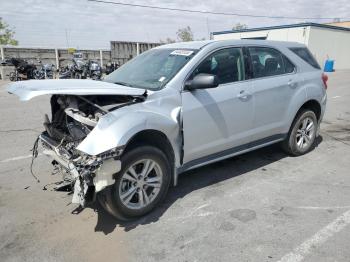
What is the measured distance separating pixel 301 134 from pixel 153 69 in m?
2.78

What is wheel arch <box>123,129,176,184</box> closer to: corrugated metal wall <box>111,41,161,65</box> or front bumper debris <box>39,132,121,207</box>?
front bumper debris <box>39,132,121,207</box>

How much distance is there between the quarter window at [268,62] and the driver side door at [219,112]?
0.24 m

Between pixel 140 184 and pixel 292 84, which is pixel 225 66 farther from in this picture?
pixel 140 184

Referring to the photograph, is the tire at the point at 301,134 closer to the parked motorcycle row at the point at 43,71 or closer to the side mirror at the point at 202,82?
the side mirror at the point at 202,82

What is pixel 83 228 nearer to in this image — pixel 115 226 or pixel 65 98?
pixel 115 226

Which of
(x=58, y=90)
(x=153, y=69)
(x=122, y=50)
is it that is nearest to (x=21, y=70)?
(x=122, y=50)

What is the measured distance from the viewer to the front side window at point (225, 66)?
410 cm


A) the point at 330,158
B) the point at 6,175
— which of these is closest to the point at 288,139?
the point at 330,158

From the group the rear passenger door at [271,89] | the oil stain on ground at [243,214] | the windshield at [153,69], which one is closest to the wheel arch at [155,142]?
the windshield at [153,69]

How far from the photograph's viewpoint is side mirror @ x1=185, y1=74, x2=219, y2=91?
3725mm

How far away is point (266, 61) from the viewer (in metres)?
4.84

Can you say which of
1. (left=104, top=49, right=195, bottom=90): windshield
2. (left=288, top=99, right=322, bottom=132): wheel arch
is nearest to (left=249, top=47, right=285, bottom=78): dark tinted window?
(left=288, top=99, right=322, bottom=132): wheel arch

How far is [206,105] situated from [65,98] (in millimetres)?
1607

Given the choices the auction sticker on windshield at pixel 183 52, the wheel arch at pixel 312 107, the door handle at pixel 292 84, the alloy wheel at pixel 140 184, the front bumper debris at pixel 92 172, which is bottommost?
the alloy wheel at pixel 140 184
